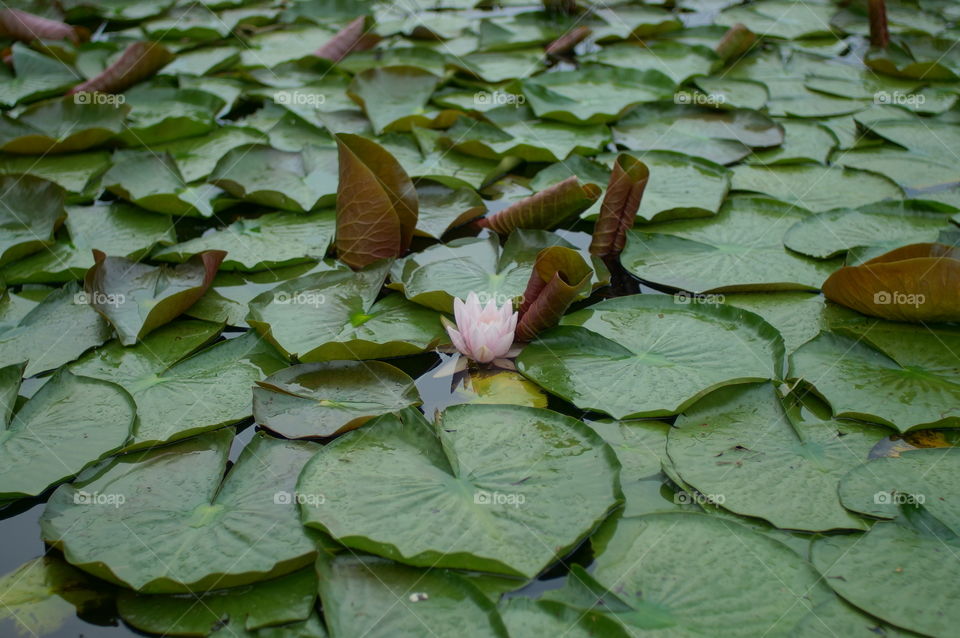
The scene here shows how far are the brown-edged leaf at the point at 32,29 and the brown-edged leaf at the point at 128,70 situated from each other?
83 centimetres

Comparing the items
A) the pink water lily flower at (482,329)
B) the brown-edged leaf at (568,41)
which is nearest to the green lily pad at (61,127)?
the pink water lily flower at (482,329)

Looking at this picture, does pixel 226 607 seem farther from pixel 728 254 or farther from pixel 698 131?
pixel 698 131

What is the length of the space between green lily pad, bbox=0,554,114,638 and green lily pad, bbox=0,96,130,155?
2.60 metres

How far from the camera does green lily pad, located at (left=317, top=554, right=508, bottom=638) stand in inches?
62.7

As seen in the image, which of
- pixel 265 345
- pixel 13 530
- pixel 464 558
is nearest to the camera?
pixel 464 558

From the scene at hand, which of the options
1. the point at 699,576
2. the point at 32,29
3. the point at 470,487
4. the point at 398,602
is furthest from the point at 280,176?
the point at 32,29

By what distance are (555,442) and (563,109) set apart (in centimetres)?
237

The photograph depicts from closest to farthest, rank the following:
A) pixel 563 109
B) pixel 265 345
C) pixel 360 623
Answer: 1. pixel 360 623
2. pixel 265 345
3. pixel 563 109

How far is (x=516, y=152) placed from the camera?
11.8 ft

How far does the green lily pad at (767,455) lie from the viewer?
1.88m

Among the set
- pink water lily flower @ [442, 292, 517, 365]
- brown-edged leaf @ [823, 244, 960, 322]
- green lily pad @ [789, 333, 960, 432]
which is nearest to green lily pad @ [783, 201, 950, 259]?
brown-edged leaf @ [823, 244, 960, 322]

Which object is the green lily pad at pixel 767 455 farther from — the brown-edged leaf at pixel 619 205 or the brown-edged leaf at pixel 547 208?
the brown-edged leaf at pixel 547 208

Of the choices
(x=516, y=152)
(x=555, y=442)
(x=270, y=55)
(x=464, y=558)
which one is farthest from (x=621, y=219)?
(x=270, y=55)

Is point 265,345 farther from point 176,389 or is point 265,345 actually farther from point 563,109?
point 563,109
